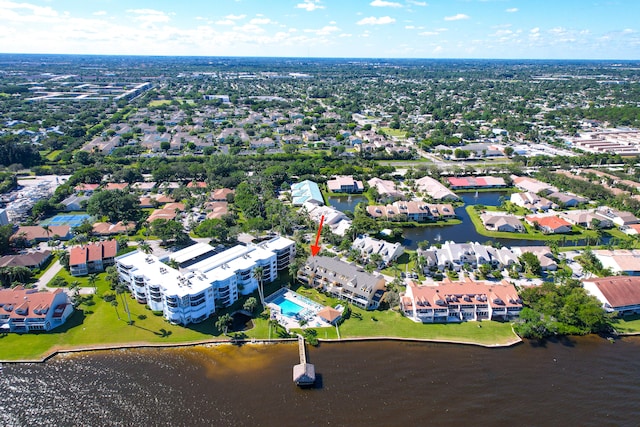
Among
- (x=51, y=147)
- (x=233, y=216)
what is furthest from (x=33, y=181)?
(x=233, y=216)

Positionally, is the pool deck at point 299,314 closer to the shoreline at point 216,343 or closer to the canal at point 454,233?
the shoreline at point 216,343

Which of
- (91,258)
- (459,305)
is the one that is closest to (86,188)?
(91,258)

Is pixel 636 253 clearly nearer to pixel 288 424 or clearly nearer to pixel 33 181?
pixel 288 424

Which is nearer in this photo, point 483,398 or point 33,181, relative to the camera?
point 483,398

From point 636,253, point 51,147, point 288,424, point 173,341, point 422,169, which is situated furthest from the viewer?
point 51,147

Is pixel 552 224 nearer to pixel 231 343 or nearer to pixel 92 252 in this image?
pixel 231 343

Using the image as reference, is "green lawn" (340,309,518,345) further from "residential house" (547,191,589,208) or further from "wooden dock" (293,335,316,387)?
"residential house" (547,191,589,208)

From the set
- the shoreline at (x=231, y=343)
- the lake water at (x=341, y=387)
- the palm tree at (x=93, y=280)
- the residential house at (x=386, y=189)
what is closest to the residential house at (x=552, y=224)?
the residential house at (x=386, y=189)
